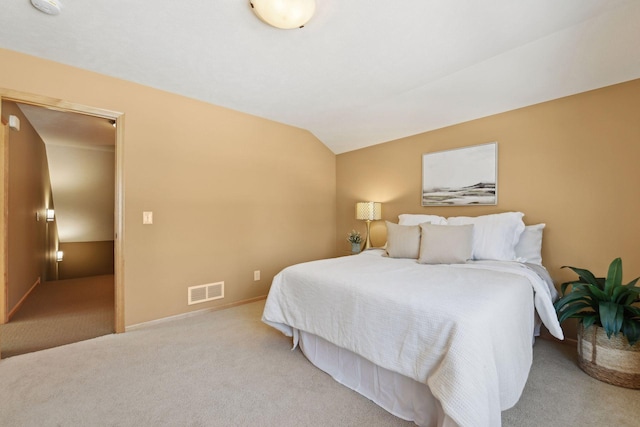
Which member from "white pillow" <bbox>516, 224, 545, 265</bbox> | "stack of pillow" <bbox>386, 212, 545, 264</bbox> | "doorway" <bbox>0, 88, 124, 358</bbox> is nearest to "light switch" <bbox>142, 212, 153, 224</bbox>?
"doorway" <bbox>0, 88, 124, 358</bbox>

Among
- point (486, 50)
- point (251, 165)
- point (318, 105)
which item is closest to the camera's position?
point (486, 50)

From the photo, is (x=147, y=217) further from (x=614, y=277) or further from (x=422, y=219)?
(x=614, y=277)

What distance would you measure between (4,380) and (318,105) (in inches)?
135

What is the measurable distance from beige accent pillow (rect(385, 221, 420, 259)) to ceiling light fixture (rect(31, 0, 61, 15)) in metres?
3.01

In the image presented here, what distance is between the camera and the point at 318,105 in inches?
128

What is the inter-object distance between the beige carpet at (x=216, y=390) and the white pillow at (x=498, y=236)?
2.66 ft

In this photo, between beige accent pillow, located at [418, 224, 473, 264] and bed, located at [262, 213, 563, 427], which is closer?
bed, located at [262, 213, 563, 427]

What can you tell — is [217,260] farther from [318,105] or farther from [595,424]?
[595,424]

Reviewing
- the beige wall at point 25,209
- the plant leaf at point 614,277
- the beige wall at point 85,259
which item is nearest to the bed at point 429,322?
the plant leaf at point 614,277

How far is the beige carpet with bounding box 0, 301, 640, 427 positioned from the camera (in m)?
1.52

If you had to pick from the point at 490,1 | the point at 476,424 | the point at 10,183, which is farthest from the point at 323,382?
the point at 10,183

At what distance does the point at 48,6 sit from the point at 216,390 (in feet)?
8.57

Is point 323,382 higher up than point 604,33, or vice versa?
point 604,33

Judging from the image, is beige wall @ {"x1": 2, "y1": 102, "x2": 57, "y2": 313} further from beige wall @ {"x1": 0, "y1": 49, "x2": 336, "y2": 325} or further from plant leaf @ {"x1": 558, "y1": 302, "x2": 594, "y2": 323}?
plant leaf @ {"x1": 558, "y1": 302, "x2": 594, "y2": 323}
